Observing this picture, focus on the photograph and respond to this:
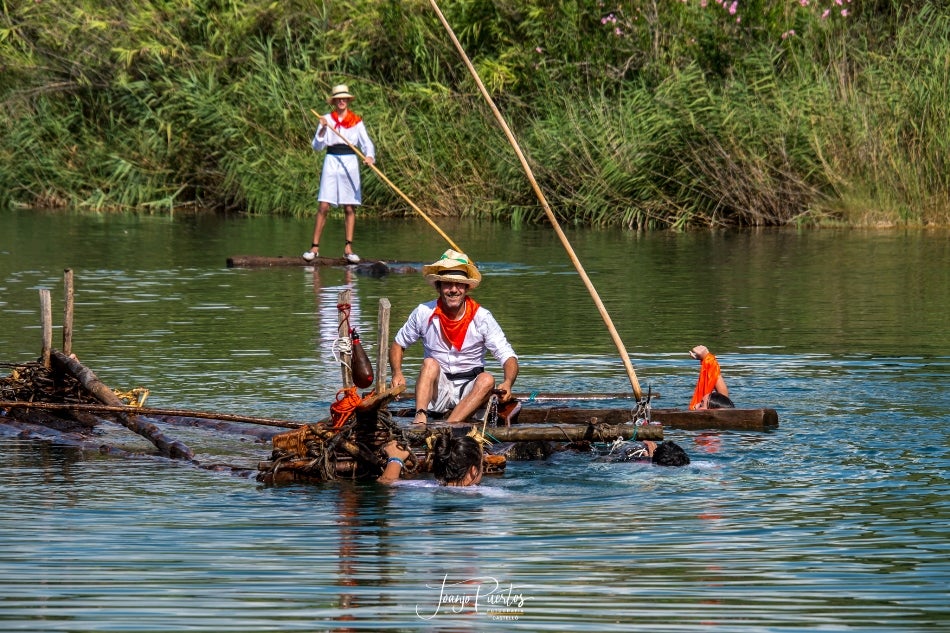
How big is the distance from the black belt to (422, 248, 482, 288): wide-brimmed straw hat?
0.52 m

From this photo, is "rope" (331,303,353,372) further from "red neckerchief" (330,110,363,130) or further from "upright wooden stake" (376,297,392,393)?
"red neckerchief" (330,110,363,130)

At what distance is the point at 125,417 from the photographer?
1029 centimetres

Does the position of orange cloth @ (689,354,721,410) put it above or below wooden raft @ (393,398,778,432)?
above

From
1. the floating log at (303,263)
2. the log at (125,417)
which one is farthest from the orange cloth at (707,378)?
the floating log at (303,263)

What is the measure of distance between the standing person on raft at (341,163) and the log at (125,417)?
953cm

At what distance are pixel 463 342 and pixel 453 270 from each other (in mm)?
454

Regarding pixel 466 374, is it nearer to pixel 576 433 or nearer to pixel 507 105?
pixel 576 433

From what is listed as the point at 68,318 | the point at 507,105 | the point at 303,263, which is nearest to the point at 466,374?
the point at 68,318

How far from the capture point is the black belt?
34.2 feet

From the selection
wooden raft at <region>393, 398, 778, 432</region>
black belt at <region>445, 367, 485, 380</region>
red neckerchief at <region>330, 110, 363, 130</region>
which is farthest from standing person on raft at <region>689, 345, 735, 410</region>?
red neckerchief at <region>330, 110, 363, 130</region>

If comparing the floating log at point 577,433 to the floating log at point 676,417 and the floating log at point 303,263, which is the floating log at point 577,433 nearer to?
the floating log at point 676,417

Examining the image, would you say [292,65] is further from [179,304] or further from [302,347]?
[302,347]

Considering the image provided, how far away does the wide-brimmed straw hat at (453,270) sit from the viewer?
10133 millimetres

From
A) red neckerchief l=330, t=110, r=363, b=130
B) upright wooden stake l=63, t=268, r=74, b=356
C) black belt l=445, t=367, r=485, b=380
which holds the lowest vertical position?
black belt l=445, t=367, r=485, b=380
